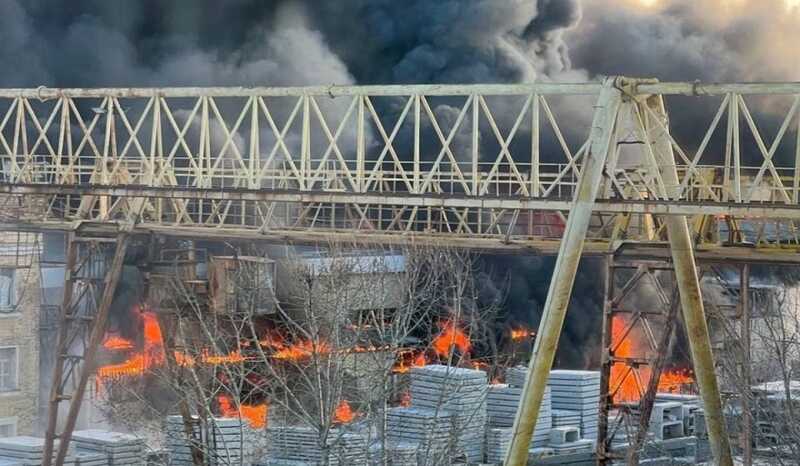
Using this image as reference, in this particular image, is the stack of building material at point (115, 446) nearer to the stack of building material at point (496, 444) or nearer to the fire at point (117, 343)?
the stack of building material at point (496, 444)

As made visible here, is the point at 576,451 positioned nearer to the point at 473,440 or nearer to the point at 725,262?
the point at 473,440

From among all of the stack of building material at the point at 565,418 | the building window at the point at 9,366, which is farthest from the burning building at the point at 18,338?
the stack of building material at the point at 565,418

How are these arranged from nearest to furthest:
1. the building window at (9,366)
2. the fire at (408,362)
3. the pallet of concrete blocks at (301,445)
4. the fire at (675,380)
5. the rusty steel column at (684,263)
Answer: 1. the rusty steel column at (684,263)
2. the pallet of concrete blocks at (301,445)
3. the fire at (408,362)
4. the building window at (9,366)
5. the fire at (675,380)

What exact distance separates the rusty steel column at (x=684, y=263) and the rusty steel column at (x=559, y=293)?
1001mm

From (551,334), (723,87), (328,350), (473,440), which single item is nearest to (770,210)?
(723,87)

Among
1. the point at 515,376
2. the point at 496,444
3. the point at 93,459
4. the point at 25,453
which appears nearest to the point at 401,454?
the point at 496,444

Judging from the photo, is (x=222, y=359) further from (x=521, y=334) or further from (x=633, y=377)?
(x=521, y=334)

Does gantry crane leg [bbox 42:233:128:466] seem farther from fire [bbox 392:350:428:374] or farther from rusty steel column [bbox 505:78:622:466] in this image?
rusty steel column [bbox 505:78:622:466]

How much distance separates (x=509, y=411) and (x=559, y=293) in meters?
13.0

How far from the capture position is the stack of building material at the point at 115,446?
84.4ft

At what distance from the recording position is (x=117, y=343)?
37344 mm

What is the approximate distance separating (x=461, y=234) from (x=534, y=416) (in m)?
6.90

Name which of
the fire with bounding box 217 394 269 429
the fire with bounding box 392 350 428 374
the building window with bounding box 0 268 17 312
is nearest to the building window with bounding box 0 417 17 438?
the building window with bounding box 0 268 17 312

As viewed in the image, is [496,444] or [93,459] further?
[496,444]
